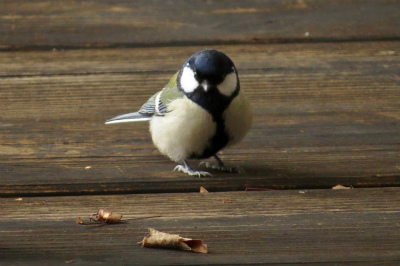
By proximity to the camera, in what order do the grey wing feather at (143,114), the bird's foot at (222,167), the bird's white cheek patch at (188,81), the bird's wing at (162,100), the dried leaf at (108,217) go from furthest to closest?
the grey wing feather at (143,114), the bird's wing at (162,100), the bird's white cheek patch at (188,81), the bird's foot at (222,167), the dried leaf at (108,217)

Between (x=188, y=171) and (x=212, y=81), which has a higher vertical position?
(x=212, y=81)

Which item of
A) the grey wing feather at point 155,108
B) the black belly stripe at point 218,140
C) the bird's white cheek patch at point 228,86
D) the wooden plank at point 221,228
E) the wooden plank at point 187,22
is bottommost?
the wooden plank at point 221,228

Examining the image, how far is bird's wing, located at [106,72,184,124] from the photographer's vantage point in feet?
8.66

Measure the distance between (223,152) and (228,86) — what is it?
0.32m

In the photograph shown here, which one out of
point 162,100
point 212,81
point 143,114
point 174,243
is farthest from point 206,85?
point 174,243

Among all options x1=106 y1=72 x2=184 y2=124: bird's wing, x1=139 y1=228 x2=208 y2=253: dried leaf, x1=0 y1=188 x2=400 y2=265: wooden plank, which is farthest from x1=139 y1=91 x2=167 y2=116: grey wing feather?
x1=139 y1=228 x2=208 y2=253: dried leaf

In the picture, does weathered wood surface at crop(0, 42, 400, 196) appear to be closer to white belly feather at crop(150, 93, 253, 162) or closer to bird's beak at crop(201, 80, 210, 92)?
white belly feather at crop(150, 93, 253, 162)

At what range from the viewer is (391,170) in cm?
232

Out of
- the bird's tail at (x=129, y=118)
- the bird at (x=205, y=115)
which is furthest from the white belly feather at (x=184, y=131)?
the bird's tail at (x=129, y=118)

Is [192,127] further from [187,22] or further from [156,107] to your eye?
[187,22]

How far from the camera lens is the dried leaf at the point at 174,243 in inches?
66.1

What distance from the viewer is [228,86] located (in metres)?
2.49

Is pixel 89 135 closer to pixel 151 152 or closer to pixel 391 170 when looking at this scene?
pixel 151 152

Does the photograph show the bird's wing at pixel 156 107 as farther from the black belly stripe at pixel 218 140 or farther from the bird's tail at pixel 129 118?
the black belly stripe at pixel 218 140
